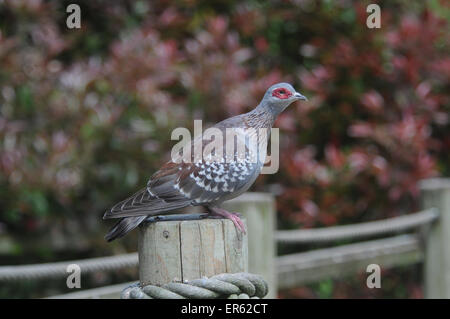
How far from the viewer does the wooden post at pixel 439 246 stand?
4.95 metres

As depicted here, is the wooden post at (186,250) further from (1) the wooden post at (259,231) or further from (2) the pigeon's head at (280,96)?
(1) the wooden post at (259,231)

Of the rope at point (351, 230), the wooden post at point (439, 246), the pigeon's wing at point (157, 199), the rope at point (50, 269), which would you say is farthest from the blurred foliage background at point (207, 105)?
the pigeon's wing at point (157, 199)

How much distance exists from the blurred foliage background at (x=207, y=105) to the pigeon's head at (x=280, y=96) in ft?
6.27

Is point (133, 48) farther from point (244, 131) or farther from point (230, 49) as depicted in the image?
point (244, 131)

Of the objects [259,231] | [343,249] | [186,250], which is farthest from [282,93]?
[343,249]

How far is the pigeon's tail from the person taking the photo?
2.55 metres

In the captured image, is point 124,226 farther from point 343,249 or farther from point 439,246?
point 439,246

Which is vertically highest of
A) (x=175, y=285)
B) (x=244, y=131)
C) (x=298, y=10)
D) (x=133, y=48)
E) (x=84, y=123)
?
(x=298, y=10)

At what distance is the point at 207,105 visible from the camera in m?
5.02

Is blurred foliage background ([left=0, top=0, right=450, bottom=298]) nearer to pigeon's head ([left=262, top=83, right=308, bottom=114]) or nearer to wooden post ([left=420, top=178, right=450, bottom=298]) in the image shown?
wooden post ([left=420, top=178, right=450, bottom=298])
